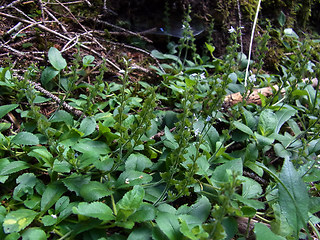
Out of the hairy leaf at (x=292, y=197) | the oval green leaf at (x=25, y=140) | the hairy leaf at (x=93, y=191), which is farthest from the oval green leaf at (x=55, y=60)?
the hairy leaf at (x=292, y=197)

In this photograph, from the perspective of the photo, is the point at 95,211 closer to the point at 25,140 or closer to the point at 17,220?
the point at 17,220

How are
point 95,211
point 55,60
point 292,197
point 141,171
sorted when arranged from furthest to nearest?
point 55,60, point 141,171, point 292,197, point 95,211

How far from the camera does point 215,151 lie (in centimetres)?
220

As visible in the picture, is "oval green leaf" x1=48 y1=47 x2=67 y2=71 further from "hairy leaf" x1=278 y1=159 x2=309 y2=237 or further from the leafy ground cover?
"hairy leaf" x1=278 y1=159 x2=309 y2=237

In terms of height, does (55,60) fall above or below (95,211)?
above

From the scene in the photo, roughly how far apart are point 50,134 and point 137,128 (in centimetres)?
53

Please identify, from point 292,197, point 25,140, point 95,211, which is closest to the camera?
point 95,211

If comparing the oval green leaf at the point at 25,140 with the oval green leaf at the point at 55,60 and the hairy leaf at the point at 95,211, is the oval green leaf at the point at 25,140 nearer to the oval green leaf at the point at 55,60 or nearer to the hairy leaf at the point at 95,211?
the hairy leaf at the point at 95,211

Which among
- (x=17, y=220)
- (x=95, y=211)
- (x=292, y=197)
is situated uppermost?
(x=292, y=197)

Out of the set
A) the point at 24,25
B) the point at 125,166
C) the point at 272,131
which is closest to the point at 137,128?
the point at 125,166

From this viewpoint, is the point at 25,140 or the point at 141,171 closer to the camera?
the point at 25,140

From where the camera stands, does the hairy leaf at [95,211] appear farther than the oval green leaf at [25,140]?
No

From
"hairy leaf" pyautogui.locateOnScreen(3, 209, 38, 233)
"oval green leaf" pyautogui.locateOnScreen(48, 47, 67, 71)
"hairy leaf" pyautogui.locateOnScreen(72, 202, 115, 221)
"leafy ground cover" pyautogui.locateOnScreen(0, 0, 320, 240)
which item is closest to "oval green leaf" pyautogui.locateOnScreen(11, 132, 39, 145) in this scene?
"leafy ground cover" pyautogui.locateOnScreen(0, 0, 320, 240)

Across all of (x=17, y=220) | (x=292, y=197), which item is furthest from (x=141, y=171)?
(x=292, y=197)
